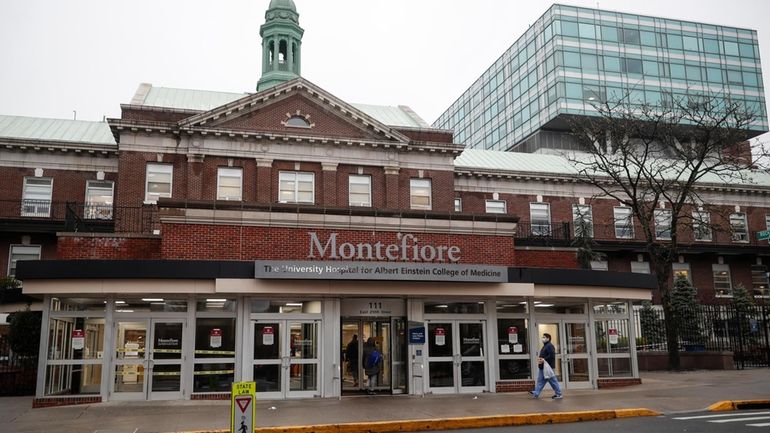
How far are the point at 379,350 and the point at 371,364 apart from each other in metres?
0.76

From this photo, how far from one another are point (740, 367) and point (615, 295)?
11.9 meters

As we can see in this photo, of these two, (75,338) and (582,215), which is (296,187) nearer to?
(75,338)

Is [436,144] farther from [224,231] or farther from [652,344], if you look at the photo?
[224,231]

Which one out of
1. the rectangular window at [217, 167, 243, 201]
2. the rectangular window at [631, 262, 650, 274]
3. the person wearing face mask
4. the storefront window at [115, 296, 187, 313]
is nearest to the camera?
the person wearing face mask

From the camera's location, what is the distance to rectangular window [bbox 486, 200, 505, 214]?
4212 centimetres

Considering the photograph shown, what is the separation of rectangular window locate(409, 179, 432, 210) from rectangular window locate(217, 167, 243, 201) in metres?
8.44

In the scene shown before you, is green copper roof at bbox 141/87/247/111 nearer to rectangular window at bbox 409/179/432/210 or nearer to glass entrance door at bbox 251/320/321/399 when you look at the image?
rectangular window at bbox 409/179/432/210

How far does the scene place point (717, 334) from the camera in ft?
103

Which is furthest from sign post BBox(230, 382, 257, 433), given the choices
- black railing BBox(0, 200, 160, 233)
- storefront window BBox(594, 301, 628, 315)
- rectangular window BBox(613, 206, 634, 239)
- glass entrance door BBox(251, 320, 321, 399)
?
rectangular window BBox(613, 206, 634, 239)

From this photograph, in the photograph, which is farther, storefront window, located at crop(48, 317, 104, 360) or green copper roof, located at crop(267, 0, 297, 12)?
green copper roof, located at crop(267, 0, 297, 12)

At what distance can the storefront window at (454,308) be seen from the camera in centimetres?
2033

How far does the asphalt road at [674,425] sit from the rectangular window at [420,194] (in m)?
21.1

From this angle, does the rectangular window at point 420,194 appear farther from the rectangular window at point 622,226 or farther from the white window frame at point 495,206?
the rectangular window at point 622,226

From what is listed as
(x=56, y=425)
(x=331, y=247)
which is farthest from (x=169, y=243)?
(x=56, y=425)
